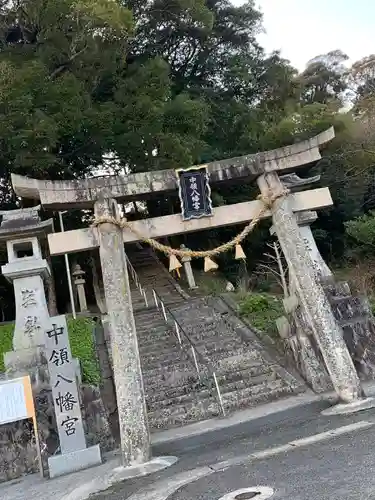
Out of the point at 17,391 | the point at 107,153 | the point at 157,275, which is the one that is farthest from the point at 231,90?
the point at 17,391

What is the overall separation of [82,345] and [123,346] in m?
4.78

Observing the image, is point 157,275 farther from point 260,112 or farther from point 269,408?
point 269,408

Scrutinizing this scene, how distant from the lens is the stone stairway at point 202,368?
917 centimetres

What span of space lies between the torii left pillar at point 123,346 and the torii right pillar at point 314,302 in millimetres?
2835

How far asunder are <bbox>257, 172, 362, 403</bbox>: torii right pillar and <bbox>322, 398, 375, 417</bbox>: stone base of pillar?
4.7 inches

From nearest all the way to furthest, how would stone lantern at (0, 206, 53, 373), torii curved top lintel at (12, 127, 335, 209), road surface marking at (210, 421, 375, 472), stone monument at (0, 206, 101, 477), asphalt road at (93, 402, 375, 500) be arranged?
asphalt road at (93, 402, 375, 500) < road surface marking at (210, 421, 375, 472) < stone monument at (0, 206, 101, 477) < torii curved top lintel at (12, 127, 335, 209) < stone lantern at (0, 206, 53, 373)

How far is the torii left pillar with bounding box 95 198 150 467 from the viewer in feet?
21.1

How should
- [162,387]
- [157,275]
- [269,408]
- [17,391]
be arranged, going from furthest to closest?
1. [157,275]
2. [162,387]
3. [269,408]
4. [17,391]

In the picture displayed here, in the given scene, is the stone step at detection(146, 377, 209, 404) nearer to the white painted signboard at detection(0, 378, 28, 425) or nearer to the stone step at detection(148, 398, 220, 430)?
the stone step at detection(148, 398, 220, 430)

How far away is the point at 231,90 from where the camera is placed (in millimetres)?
23531

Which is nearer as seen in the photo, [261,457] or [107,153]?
[261,457]

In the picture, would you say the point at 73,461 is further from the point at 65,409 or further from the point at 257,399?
the point at 257,399

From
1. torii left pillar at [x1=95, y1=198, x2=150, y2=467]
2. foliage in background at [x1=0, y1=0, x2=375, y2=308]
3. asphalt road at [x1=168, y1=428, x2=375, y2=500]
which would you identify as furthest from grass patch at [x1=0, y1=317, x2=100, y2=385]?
asphalt road at [x1=168, y1=428, x2=375, y2=500]

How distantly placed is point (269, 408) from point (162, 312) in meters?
6.06
